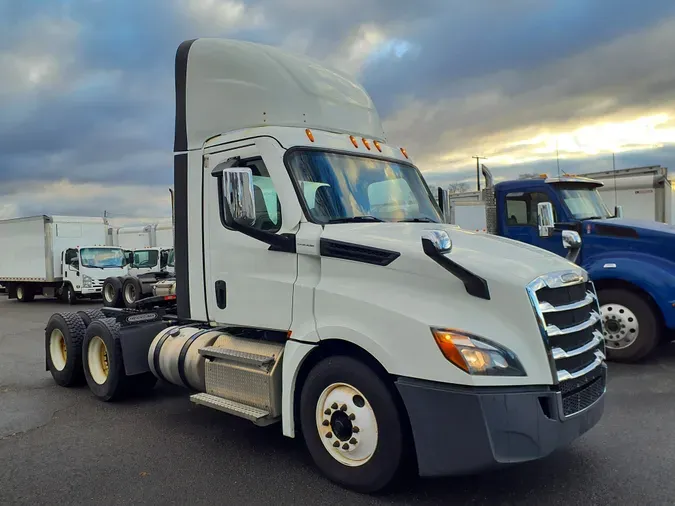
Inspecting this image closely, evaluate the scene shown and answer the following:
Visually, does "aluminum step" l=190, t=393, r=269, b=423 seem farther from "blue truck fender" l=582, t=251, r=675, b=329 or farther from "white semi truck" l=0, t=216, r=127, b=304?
"white semi truck" l=0, t=216, r=127, b=304

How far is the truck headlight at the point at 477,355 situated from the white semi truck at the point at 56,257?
768 inches

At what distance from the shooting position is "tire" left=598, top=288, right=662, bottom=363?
300 inches

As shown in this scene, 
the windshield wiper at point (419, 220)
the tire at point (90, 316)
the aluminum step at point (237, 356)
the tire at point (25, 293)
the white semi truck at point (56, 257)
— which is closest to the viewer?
the aluminum step at point (237, 356)

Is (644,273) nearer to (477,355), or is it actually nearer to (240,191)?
(477,355)

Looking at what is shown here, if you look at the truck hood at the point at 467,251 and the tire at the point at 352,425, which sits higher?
the truck hood at the point at 467,251

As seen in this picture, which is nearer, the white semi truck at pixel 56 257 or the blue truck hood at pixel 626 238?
the blue truck hood at pixel 626 238

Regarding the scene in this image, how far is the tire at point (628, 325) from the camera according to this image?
763cm

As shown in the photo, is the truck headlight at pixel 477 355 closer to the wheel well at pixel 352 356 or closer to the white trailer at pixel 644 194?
the wheel well at pixel 352 356

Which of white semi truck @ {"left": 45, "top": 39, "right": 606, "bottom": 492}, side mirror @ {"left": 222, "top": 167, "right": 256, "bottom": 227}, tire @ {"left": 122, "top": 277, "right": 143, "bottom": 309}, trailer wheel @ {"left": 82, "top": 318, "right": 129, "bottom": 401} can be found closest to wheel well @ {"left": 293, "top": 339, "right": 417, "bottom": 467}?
white semi truck @ {"left": 45, "top": 39, "right": 606, "bottom": 492}

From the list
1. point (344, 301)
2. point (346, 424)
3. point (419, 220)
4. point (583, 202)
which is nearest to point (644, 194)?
point (583, 202)

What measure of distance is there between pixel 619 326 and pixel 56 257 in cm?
2077

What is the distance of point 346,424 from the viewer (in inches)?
157

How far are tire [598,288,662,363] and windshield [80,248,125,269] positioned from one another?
1813 centimetres

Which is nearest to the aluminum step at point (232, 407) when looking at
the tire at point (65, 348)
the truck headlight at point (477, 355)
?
the truck headlight at point (477, 355)
